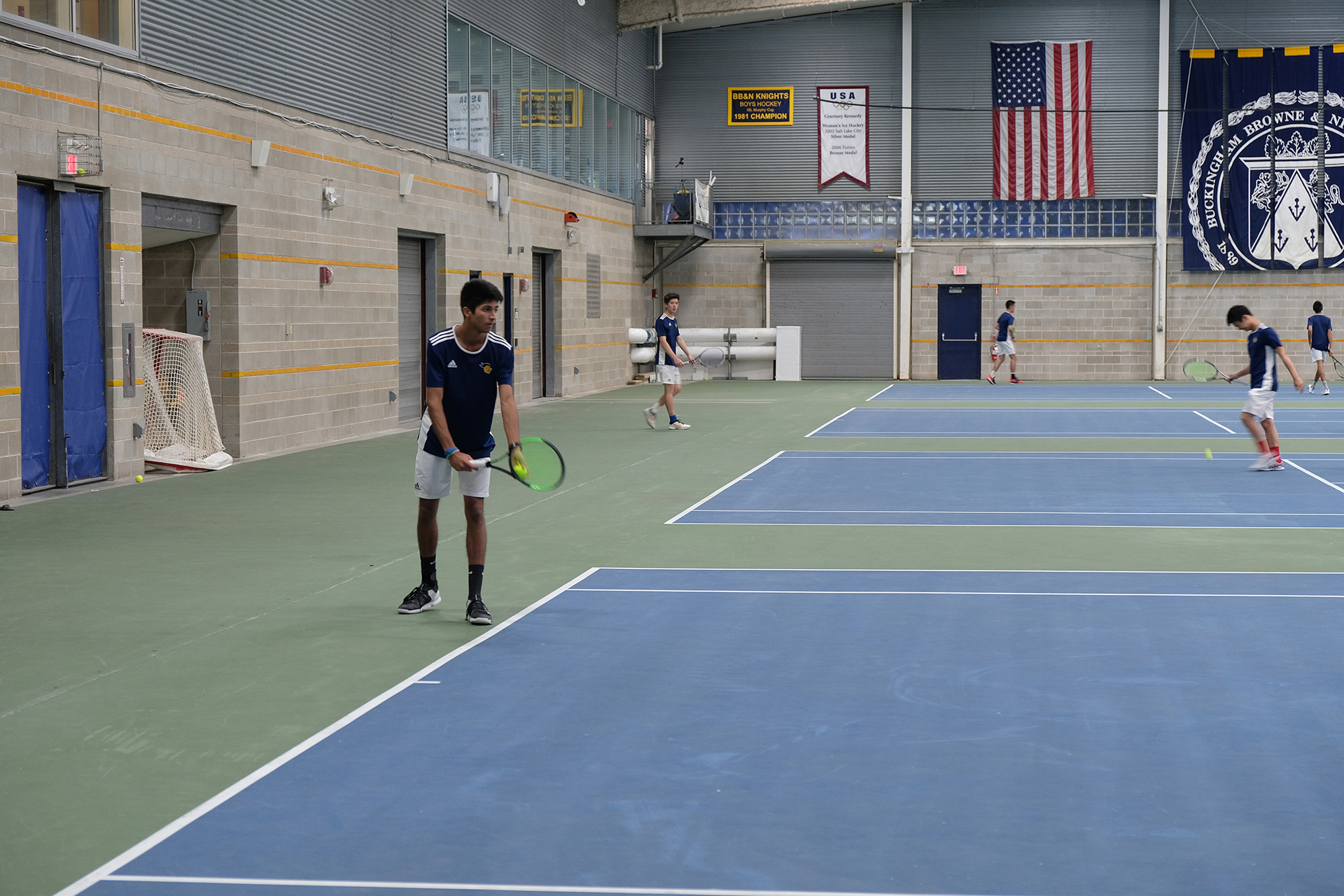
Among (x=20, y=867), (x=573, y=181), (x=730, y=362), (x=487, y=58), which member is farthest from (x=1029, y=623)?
(x=730, y=362)

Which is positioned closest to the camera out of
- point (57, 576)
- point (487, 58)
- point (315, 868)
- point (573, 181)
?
point (315, 868)

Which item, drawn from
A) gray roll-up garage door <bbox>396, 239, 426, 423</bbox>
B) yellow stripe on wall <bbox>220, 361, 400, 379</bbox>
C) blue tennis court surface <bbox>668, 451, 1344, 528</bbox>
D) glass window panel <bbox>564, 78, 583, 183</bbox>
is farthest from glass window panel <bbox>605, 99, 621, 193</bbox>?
blue tennis court surface <bbox>668, 451, 1344, 528</bbox>

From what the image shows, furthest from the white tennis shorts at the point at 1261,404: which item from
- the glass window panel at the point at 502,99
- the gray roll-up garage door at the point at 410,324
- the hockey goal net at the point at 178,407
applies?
the glass window panel at the point at 502,99

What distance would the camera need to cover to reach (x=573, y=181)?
3366 centimetres

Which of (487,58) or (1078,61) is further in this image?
(1078,61)

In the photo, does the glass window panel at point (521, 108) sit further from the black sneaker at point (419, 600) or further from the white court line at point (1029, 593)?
the black sneaker at point (419, 600)

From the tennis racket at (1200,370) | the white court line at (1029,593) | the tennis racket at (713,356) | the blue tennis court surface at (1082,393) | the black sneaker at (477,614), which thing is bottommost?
the white court line at (1029,593)

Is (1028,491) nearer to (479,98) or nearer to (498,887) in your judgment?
(498,887)

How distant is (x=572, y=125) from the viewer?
33.7 meters

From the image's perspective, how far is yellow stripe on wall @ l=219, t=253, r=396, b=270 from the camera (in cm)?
1883

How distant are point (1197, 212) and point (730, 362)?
12.9 metres

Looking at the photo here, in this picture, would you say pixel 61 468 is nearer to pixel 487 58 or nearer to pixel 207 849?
pixel 207 849

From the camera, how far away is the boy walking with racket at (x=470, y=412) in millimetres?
8461

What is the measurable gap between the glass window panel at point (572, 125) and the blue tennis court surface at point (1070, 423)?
366 inches
